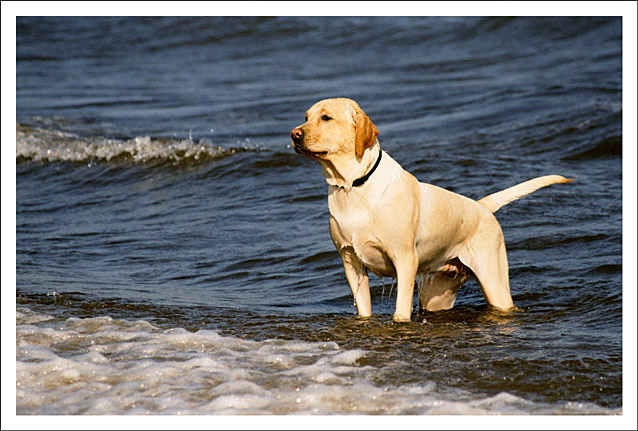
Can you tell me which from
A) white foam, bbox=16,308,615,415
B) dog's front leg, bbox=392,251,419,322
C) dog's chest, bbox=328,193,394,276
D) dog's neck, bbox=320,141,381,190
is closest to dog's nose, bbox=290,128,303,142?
dog's neck, bbox=320,141,381,190

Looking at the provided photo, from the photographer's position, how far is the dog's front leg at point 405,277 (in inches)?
222

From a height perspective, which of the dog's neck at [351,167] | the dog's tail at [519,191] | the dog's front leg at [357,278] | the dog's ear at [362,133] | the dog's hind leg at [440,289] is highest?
the dog's ear at [362,133]

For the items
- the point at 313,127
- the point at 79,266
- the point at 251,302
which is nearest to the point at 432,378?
the point at 313,127

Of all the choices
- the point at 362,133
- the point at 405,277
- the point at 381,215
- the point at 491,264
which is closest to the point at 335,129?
the point at 362,133

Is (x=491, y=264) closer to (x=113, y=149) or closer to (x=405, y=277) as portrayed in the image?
(x=405, y=277)

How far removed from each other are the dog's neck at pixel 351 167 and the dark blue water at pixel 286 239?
3.34ft

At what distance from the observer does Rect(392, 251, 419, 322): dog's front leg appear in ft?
18.5

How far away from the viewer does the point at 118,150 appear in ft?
44.6

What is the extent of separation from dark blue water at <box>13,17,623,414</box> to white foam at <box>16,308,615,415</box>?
2cm

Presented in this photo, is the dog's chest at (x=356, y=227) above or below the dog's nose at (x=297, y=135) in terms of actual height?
below

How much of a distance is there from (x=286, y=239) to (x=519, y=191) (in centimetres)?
307

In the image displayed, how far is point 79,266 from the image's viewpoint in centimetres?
820

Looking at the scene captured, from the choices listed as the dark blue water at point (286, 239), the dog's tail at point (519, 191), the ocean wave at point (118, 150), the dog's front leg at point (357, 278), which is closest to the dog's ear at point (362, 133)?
the dog's front leg at point (357, 278)

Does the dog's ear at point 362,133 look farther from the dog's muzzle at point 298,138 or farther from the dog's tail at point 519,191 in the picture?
the dog's tail at point 519,191
